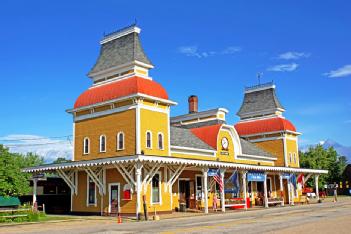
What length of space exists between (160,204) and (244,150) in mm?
14575

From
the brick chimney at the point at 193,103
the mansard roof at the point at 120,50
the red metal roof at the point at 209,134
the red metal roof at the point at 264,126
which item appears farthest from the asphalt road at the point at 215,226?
the red metal roof at the point at 264,126

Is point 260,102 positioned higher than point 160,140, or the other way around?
point 260,102

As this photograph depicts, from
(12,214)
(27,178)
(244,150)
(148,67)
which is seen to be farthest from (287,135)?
(12,214)

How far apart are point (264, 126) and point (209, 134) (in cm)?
→ 1292

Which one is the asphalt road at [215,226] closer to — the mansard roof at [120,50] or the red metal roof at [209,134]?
the mansard roof at [120,50]

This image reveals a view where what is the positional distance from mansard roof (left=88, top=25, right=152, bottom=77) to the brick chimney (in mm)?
13911

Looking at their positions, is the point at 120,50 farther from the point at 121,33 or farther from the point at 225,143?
the point at 225,143

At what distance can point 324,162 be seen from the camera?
2837 inches

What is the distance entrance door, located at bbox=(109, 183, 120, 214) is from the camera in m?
28.6

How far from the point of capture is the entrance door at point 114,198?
28644 mm

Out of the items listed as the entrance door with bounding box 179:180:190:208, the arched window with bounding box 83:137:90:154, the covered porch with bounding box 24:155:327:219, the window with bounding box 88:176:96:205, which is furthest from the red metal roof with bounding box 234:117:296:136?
the window with bounding box 88:176:96:205

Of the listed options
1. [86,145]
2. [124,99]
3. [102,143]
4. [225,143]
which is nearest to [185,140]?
[225,143]

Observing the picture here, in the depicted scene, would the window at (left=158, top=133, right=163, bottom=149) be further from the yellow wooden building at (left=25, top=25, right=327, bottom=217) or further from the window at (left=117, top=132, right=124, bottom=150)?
the window at (left=117, top=132, right=124, bottom=150)

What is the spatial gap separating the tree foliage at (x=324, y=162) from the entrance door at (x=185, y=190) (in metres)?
41.8
